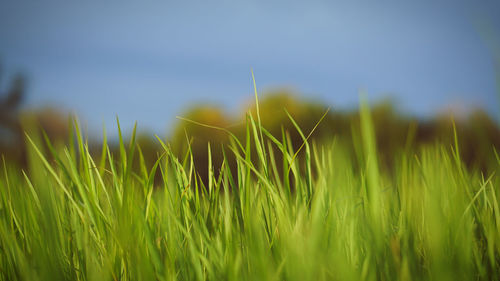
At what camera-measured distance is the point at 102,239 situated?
68 centimetres

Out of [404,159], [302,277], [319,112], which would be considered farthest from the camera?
[319,112]

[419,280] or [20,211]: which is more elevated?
[20,211]

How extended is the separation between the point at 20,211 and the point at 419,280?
2.61 ft

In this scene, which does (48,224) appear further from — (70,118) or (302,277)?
(302,277)

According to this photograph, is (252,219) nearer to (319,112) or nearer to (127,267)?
(127,267)

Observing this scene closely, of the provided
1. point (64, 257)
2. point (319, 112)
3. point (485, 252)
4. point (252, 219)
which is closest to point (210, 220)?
point (252, 219)

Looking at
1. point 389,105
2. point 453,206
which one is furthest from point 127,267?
point 389,105

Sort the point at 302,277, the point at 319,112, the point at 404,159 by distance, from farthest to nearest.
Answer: the point at 319,112
the point at 404,159
the point at 302,277

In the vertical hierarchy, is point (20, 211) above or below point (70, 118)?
below

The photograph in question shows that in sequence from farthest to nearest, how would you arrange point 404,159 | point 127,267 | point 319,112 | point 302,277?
point 319,112
point 404,159
point 127,267
point 302,277

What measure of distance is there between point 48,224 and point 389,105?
10.7 m

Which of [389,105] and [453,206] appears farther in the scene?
[389,105]

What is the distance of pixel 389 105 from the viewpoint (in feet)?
33.7

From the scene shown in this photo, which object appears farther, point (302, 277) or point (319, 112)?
point (319, 112)
